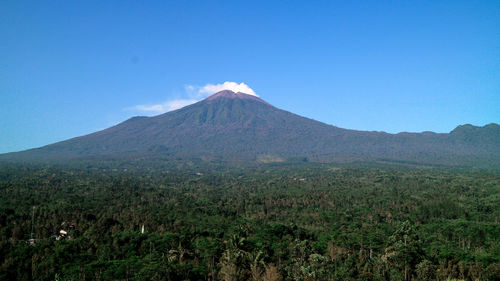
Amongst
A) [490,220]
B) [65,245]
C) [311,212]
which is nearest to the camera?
[65,245]

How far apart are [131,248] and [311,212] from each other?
4116cm

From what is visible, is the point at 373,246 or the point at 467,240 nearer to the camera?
the point at 373,246

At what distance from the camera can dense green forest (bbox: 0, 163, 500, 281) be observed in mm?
31953

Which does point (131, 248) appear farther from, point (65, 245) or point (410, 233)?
point (410, 233)

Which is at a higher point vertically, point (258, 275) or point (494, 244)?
point (258, 275)

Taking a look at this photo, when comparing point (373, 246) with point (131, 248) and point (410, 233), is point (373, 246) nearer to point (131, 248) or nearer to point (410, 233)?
point (410, 233)

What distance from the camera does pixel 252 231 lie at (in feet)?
174

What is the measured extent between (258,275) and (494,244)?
36.7 metres

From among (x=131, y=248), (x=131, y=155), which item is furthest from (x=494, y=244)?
(x=131, y=155)

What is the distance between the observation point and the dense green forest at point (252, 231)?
1258 inches

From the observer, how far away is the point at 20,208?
6131cm

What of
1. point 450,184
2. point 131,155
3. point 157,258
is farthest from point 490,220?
point 131,155

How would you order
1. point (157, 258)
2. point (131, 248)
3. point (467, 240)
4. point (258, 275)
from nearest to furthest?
point (258, 275) < point (157, 258) < point (131, 248) < point (467, 240)

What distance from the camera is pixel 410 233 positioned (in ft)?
138
